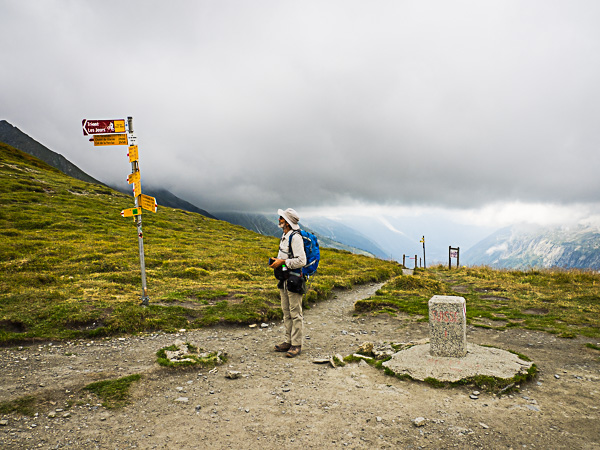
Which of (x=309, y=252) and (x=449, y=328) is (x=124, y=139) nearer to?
(x=309, y=252)

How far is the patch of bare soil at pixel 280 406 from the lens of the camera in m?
5.45

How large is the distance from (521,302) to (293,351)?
1372 cm

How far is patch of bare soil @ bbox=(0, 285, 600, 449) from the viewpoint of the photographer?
5453mm

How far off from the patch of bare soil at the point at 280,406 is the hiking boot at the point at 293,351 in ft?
0.72

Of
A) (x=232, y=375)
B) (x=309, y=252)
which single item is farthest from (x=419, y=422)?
(x=309, y=252)

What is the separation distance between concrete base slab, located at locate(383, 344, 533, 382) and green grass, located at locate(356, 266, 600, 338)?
4.72 meters

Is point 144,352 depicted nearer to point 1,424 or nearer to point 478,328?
point 1,424

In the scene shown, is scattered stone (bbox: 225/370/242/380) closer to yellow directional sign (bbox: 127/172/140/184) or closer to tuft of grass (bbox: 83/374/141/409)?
tuft of grass (bbox: 83/374/141/409)

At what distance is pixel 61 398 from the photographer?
265 inches

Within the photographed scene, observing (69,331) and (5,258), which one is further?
(5,258)

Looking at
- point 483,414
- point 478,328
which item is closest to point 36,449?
point 483,414

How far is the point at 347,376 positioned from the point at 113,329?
26.3ft

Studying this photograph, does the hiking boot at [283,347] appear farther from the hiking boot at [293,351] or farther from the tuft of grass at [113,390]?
the tuft of grass at [113,390]

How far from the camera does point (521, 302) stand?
56.1 feet
